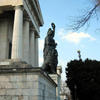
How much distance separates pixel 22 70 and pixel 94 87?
944 inches

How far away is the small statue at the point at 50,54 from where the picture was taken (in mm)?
13750

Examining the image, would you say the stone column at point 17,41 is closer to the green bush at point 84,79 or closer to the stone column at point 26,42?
the stone column at point 26,42

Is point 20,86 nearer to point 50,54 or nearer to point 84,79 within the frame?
point 50,54

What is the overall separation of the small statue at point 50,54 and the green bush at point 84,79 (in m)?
17.7

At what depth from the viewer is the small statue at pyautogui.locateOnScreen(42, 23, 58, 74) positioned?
1375 centimetres

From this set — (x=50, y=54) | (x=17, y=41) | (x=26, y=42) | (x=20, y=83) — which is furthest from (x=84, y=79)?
(x=20, y=83)

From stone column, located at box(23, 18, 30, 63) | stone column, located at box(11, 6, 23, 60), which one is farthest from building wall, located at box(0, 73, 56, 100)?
stone column, located at box(23, 18, 30, 63)

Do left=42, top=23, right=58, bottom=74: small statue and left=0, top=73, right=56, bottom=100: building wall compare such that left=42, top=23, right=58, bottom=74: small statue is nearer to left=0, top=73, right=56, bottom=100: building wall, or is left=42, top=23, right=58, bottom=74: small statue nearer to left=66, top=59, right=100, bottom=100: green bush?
left=0, top=73, right=56, bottom=100: building wall

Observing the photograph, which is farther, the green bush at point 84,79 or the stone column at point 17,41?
the green bush at point 84,79

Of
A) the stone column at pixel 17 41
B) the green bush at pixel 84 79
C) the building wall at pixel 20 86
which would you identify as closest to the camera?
the building wall at pixel 20 86

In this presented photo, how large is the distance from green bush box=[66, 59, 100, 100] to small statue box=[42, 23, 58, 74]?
1768cm

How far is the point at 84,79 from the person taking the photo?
31906 millimetres

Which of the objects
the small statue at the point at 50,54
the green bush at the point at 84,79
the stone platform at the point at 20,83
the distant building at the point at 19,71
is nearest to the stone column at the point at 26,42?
the distant building at the point at 19,71

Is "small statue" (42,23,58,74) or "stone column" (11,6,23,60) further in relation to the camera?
"stone column" (11,6,23,60)
